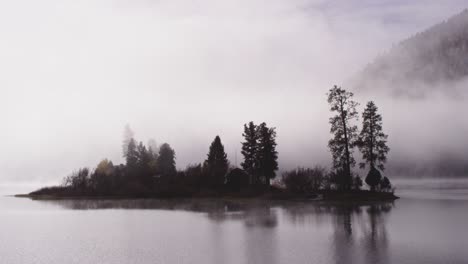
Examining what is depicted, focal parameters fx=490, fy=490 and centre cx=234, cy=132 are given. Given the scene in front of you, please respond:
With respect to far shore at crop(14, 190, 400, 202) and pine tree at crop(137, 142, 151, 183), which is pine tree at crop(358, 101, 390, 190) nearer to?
far shore at crop(14, 190, 400, 202)

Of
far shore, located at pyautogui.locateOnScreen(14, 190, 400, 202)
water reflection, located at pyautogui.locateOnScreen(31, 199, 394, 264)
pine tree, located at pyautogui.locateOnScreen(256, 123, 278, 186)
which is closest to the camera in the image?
water reflection, located at pyautogui.locateOnScreen(31, 199, 394, 264)

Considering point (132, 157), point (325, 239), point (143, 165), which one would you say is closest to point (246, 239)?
point (325, 239)

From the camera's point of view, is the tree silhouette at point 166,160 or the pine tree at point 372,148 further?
the tree silhouette at point 166,160

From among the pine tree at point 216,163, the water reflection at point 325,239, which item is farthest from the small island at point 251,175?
the water reflection at point 325,239

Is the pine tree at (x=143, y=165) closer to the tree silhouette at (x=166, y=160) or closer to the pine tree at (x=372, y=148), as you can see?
the tree silhouette at (x=166, y=160)

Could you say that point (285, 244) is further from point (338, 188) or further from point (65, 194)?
point (65, 194)

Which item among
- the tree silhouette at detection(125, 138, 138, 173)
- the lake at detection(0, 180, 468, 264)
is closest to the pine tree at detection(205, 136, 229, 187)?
the tree silhouette at detection(125, 138, 138, 173)

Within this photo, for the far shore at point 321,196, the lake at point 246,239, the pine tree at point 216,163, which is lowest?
the lake at point 246,239

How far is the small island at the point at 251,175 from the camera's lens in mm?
68312

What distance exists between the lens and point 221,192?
86.3 meters

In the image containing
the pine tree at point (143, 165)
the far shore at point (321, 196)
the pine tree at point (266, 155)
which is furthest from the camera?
the pine tree at point (143, 165)

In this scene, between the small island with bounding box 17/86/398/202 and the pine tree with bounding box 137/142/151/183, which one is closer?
the small island with bounding box 17/86/398/202

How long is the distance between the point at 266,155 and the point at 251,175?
19.4 feet

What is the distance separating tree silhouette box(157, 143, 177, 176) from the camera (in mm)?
107250
